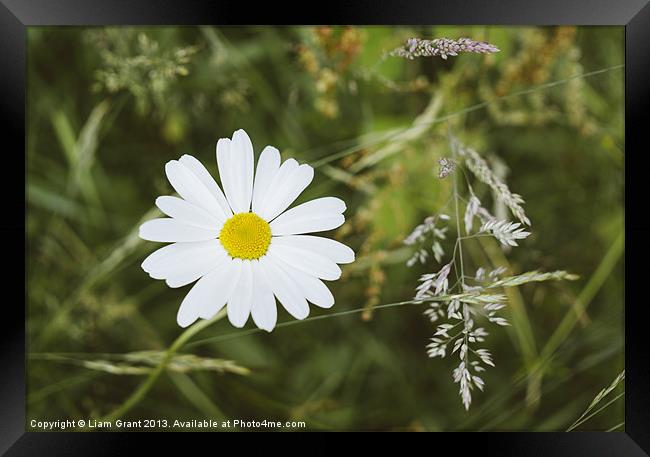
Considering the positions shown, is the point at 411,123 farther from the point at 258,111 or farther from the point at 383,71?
the point at 258,111

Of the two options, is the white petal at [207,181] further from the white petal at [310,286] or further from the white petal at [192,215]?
the white petal at [310,286]

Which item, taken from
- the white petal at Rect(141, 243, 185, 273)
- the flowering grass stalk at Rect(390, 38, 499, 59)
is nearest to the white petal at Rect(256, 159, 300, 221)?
the white petal at Rect(141, 243, 185, 273)

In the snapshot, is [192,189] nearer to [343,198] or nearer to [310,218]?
[310,218]

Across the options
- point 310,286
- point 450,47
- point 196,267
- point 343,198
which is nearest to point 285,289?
point 310,286

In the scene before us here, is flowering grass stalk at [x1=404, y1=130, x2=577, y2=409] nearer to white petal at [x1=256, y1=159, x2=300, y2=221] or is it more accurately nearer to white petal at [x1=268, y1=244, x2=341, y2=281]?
white petal at [x1=268, y1=244, x2=341, y2=281]
